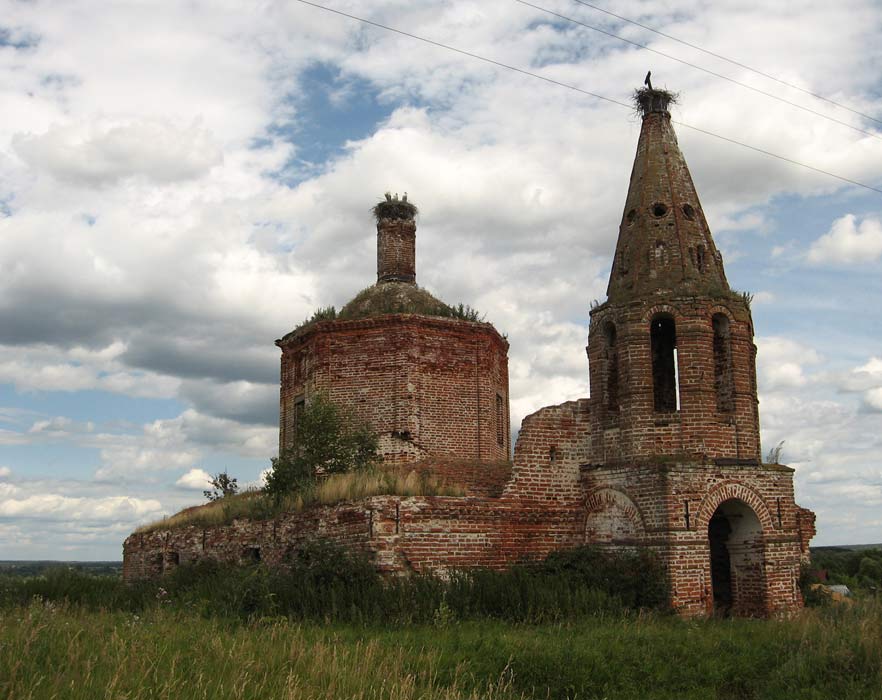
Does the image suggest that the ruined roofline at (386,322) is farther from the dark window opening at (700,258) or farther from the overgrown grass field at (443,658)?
the overgrown grass field at (443,658)

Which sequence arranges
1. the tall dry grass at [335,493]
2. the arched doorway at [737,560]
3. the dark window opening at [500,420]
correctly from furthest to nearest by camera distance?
the dark window opening at [500,420], the tall dry grass at [335,493], the arched doorway at [737,560]

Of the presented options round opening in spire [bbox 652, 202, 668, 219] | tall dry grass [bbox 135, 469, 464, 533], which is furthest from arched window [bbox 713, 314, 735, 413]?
tall dry grass [bbox 135, 469, 464, 533]

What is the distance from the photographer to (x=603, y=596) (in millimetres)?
12445

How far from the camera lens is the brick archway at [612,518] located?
13.8 meters

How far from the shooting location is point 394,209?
78.7 ft

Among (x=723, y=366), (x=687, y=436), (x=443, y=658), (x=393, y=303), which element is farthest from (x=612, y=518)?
(x=393, y=303)

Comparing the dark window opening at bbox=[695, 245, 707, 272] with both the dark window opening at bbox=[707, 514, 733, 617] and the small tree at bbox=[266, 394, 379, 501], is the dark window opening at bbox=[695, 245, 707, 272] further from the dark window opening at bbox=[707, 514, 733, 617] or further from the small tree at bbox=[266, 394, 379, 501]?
the small tree at bbox=[266, 394, 379, 501]

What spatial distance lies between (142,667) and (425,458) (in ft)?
44.2

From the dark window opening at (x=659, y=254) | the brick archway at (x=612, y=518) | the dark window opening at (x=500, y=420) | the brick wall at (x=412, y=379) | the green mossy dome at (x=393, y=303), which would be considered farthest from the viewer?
the dark window opening at (x=500, y=420)

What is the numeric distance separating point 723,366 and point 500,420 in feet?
28.3

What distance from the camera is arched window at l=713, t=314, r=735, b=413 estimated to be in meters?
14.9

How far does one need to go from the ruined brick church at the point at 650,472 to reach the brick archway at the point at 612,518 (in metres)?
0.03

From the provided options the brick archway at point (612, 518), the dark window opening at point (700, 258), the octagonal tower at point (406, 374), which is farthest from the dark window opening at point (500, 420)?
the dark window opening at point (700, 258)

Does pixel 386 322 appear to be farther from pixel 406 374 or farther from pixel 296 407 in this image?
pixel 296 407
